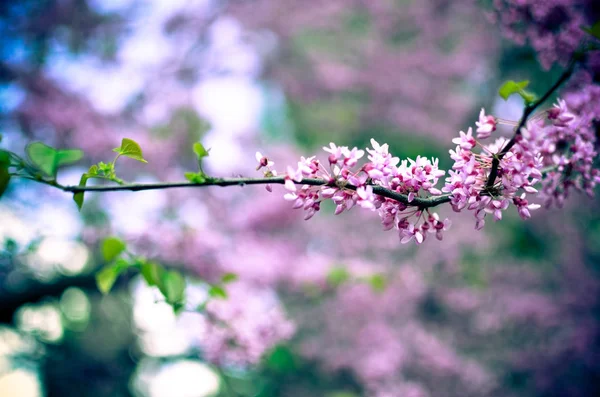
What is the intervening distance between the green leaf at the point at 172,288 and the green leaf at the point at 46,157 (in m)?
0.55

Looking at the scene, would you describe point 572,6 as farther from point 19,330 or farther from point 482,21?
point 19,330

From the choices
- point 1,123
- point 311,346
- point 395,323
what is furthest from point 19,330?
point 395,323

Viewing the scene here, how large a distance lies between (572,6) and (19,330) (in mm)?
6173

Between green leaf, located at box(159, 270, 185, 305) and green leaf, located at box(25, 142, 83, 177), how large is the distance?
0.55 meters

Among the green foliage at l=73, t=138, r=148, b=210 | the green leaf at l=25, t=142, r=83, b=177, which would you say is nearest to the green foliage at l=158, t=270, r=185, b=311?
the green foliage at l=73, t=138, r=148, b=210

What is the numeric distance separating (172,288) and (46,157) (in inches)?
24.4

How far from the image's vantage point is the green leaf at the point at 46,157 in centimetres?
96

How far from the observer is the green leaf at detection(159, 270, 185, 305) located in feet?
4.38

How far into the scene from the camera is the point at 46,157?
98 centimetres

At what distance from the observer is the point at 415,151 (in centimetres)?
628

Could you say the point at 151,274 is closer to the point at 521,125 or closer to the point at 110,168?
the point at 110,168

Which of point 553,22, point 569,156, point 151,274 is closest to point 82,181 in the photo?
point 151,274

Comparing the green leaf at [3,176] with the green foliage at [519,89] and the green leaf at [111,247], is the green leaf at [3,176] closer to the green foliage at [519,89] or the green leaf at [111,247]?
the green leaf at [111,247]

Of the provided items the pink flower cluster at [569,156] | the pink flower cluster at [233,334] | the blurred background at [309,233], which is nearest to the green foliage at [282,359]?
the blurred background at [309,233]
